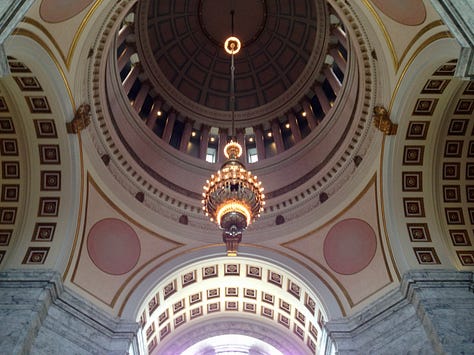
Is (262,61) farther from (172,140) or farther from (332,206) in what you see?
(332,206)

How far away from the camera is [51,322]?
9836 millimetres

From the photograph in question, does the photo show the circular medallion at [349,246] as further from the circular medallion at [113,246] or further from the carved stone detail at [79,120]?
the carved stone detail at [79,120]

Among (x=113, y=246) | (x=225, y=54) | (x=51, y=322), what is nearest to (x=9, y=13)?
(x=51, y=322)

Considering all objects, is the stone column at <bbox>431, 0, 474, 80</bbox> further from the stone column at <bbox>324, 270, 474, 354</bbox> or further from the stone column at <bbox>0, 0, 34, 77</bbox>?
the stone column at <bbox>324, 270, 474, 354</bbox>

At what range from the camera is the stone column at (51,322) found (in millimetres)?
8945

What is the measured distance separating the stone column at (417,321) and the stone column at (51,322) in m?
5.11

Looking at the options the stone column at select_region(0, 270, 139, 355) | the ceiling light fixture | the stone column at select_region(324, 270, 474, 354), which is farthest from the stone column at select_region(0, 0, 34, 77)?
the stone column at select_region(324, 270, 474, 354)

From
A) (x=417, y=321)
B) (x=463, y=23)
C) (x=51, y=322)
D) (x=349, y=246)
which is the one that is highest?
(x=349, y=246)

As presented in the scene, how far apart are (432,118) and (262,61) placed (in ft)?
28.7

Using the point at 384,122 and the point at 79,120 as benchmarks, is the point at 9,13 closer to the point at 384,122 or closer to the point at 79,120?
the point at 79,120

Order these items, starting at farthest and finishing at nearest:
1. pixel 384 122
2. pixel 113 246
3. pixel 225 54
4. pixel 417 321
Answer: pixel 225 54, pixel 113 246, pixel 384 122, pixel 417 321

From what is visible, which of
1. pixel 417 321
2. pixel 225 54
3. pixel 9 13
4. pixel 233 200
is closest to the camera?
pixel 9 13

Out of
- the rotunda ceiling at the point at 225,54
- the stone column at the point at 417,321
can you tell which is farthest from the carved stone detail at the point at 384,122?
the rotunda ceiling at the point at 225,54

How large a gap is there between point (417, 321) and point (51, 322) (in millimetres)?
7804
